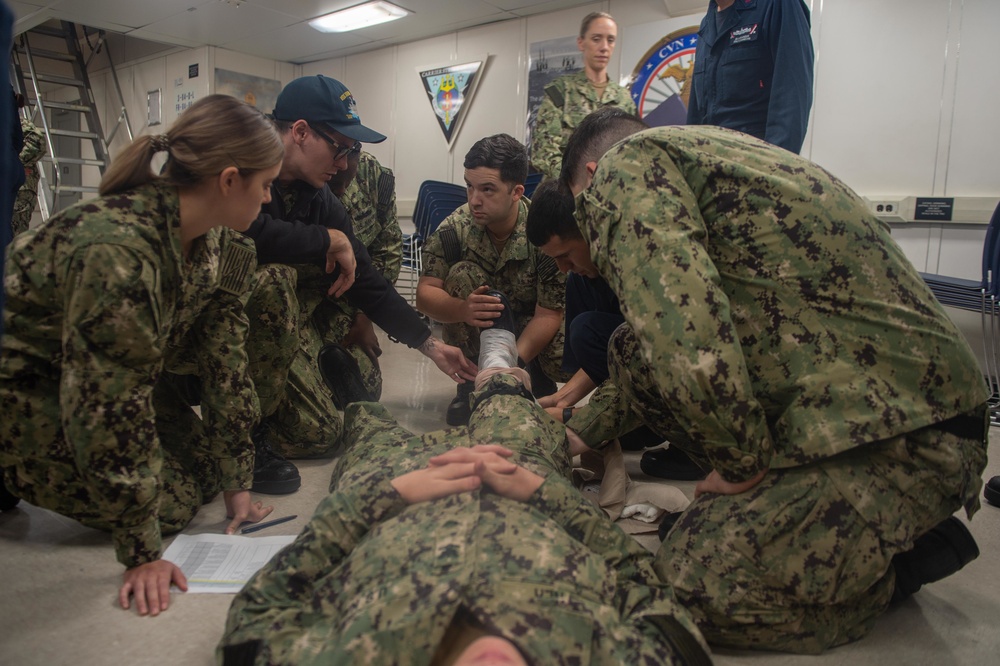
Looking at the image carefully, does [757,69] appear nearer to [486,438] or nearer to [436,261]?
[436,261]

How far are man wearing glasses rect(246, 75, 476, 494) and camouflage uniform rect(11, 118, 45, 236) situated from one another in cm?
194

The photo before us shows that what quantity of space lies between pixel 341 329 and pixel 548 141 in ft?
6.10

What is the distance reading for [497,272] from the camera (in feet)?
9.03

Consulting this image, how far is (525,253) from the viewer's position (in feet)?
8.79

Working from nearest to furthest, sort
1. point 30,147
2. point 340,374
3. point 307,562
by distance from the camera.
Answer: point 307,562, point 340,374, point 30,147

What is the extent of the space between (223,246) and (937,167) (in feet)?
12.5

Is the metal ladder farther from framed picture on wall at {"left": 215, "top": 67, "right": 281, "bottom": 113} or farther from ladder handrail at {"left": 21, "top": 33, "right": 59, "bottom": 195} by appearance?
framed picture on wall at {"left": 215, "top": 67, "right": 281, "bottom": 113}

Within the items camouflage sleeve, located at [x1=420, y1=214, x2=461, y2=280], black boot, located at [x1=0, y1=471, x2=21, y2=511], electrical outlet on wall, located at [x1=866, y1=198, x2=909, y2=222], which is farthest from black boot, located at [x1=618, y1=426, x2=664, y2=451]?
electrical outlet on wall, located at [x1=866, y1=198, x2=909, y2=222]

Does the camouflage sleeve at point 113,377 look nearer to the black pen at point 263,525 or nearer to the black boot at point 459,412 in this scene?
the black pen at point 263,525

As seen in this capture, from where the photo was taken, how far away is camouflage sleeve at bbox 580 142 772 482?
3.60ft

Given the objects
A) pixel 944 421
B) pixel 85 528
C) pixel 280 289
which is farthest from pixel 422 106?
pixel 944 421

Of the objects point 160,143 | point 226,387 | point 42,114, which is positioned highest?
point 42,114

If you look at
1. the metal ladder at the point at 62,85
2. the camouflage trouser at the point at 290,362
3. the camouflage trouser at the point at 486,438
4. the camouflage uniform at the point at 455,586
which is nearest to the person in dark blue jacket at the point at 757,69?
the camouflage trouser at the point at 486,438

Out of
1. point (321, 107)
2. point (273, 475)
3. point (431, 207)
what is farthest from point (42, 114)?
point (273, 475)
